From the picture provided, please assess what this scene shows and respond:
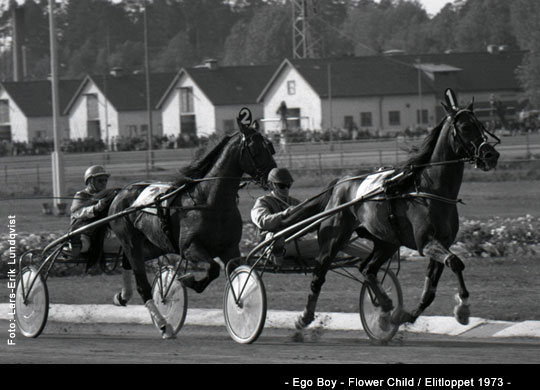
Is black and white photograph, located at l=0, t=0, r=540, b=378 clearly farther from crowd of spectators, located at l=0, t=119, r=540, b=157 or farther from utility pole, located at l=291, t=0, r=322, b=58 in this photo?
utility pole, located at l=291, t=0, r=322, b=58

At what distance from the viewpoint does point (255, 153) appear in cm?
1048

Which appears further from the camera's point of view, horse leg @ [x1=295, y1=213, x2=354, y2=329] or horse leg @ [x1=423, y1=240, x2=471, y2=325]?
horse leg @ [x1=295, y1=213, x2=354, y2=329]

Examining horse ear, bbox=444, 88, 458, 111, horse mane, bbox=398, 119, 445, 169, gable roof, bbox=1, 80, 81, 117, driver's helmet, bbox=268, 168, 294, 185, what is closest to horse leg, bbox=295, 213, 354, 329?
driver's helmet, bbox=268, 168, 294, 185

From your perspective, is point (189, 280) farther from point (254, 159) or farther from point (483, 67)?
point (483, 67)

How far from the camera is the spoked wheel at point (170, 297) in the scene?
11.3 m

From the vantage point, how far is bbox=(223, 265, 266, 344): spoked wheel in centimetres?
978

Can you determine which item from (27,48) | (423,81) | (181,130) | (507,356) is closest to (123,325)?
(507,356)

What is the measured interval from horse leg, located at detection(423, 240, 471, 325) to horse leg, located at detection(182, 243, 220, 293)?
6.37 feet

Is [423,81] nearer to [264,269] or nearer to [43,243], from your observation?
[43,243]

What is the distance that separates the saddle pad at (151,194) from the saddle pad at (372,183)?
193 centimetres

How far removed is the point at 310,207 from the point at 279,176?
52 centimetres

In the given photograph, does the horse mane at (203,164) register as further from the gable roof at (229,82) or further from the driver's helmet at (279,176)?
the gable roof at (229,82)

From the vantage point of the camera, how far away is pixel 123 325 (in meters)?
12.5

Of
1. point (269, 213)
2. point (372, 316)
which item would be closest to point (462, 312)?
point (372, 316)
